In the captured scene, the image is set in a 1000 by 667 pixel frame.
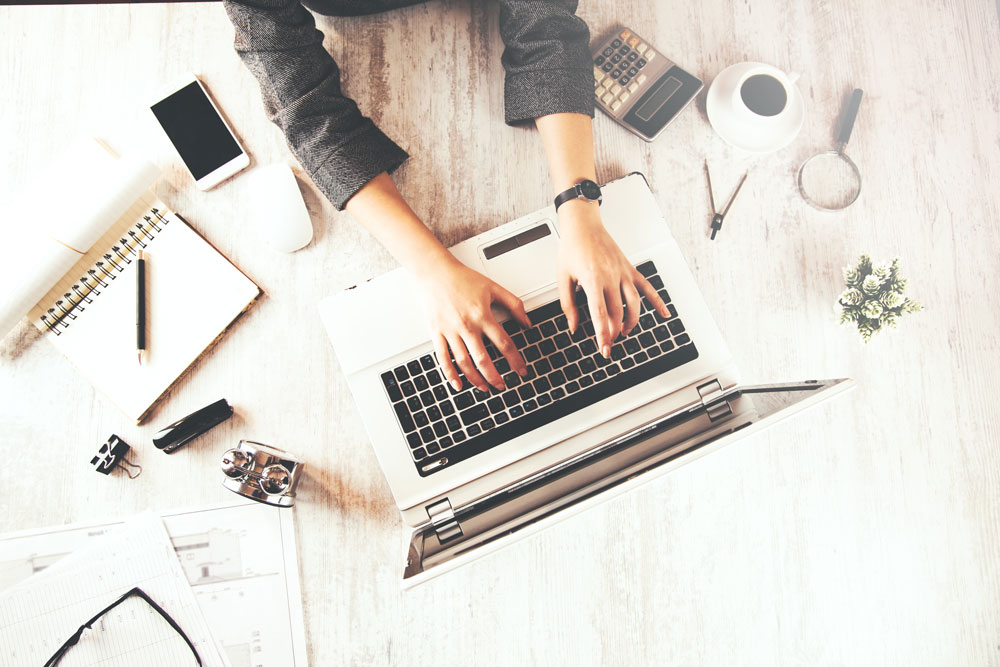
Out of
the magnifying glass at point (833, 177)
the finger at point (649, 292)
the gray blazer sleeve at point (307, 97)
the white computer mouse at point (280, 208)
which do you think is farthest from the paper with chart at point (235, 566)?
the magnifying glass at point (833, 177)

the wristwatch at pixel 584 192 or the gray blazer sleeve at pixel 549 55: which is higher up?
the gray blazer sleeve at pixel 549 55

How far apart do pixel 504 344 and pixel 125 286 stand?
0.64m

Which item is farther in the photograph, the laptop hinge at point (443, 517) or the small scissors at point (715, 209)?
the small scissors at point (715, 209)

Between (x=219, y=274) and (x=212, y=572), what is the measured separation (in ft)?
1.60

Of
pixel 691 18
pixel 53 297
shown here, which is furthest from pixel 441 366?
pixel 691 18

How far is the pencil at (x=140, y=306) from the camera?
929mm

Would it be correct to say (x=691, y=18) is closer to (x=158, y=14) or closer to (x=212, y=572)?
(x=158, y=14)

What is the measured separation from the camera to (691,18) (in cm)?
104

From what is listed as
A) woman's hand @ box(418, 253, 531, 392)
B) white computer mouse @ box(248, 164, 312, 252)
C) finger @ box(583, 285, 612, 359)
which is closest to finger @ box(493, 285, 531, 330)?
woman's hand @ box(418, 253, 531, 392)

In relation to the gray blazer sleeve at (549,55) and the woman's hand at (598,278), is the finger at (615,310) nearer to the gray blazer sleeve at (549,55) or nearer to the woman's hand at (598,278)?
the woman's hand at (598,278)

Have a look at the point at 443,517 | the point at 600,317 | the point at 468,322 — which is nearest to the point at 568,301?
the point at 600,317

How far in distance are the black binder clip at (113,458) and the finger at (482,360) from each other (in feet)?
1.93

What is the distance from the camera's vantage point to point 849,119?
1006mm

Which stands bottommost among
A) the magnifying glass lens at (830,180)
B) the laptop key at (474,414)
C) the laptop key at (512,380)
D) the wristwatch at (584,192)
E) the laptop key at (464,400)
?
the laptop key at (474,414)
